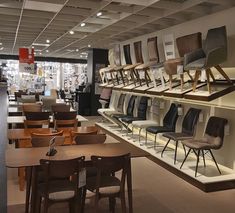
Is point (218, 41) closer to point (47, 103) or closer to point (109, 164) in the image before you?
point (109, 164)

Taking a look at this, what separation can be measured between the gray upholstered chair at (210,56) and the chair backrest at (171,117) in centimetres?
127

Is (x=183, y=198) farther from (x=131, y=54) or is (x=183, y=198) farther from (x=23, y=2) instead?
(x=131, y=54)

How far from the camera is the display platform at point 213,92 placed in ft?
14.2

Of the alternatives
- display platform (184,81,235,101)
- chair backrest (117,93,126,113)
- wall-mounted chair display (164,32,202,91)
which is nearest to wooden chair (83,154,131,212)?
display platform (184,81,235,101)

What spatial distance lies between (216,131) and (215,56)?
3.87ft

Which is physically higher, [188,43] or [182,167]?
[188,43]

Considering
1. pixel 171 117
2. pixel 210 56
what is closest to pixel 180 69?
pixel 210 56

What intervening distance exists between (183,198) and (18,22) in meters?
5.24

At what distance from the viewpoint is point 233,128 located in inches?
187

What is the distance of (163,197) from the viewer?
4.05m

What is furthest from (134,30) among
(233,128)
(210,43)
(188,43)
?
(233,128)

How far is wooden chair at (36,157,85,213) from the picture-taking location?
8.63ft

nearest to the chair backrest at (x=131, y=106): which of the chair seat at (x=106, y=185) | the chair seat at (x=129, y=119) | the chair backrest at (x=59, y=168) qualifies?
the chair seat at (x=129, y=119)

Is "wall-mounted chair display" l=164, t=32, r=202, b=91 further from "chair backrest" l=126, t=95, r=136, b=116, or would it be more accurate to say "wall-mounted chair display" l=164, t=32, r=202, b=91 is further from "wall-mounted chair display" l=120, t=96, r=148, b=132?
"chair backrest" l=126, t=95, r=136, b=116
